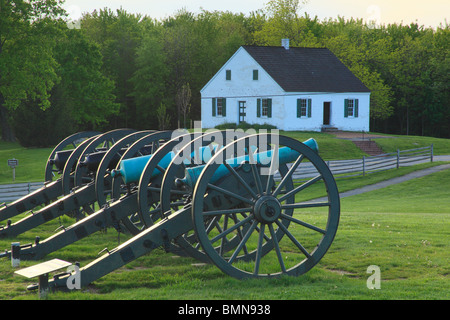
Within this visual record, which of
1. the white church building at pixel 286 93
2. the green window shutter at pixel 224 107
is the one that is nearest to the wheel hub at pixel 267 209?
the white church building at pixel 286 93

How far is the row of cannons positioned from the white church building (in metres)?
28.8

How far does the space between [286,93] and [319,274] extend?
107 ft

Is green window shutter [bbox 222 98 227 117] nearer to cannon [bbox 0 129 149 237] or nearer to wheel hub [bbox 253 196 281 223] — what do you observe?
cannon [bbox 0 129 149 237]

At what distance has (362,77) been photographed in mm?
53750

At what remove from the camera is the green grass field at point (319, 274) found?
6922 millimetres

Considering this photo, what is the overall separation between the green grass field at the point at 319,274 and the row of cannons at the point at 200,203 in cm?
27

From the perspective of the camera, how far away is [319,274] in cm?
788

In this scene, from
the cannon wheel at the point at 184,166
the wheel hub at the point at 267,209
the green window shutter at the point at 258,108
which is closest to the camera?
the wheel hub at the point at 267,209

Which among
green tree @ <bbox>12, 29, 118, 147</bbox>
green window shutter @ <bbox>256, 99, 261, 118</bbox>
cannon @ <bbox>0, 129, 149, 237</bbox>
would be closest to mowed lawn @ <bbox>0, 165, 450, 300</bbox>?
cannon @ <bbox>0, 129, 149, 237</bbox>

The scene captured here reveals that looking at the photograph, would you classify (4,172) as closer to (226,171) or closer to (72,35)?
(72,35)

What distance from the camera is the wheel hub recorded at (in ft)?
24.1

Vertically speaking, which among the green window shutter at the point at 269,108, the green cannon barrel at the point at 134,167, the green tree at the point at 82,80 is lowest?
the green cannon barrel at the point at 134,167

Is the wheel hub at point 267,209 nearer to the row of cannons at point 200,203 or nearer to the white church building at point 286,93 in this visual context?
the row of cannons at point 200,203

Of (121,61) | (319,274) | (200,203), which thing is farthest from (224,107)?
(200,203)
